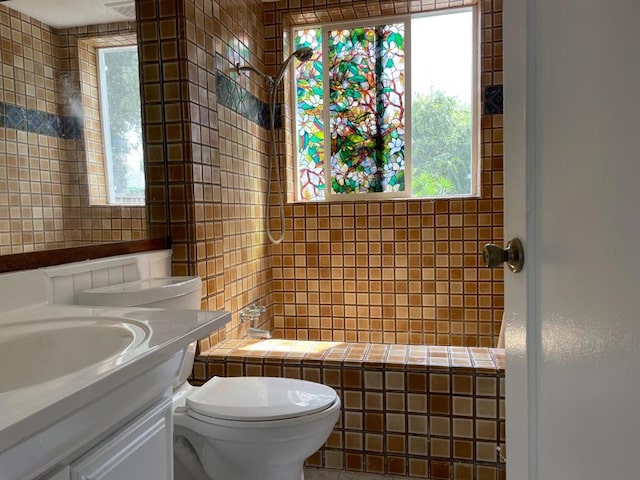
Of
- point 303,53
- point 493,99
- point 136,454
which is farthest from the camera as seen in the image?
point 493,99

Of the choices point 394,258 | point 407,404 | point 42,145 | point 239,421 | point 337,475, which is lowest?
point 337,475

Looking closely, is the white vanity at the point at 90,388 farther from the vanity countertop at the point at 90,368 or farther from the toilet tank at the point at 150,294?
the toilet tank at the point at 150,294

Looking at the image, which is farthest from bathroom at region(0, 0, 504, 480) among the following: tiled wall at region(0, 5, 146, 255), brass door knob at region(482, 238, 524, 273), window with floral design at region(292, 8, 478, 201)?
brass door knob at region(482, 238, 524, 273)

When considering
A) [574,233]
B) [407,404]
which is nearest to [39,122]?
[574,233]

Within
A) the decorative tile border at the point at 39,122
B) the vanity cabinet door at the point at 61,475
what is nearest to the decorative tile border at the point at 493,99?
the decorative tile border at the point at 39,122

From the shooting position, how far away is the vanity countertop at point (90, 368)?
1.69ft

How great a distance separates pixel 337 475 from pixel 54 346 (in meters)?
1.27

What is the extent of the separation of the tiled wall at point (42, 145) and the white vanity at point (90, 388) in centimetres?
24

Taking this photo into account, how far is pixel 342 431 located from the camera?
1.83 meters

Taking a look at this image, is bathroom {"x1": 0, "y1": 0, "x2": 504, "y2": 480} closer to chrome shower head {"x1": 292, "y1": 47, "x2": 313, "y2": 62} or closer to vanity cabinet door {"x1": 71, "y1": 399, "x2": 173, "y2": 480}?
chrome shower head {"x1": 292, "y1": 47, "x2": 313, "y2": 62}

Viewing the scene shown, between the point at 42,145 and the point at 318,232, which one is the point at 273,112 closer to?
the point at 318,232

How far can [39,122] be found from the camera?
133 cm

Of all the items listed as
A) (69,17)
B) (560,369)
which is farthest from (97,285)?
(560,369)

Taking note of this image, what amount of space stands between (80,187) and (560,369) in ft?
4.56
